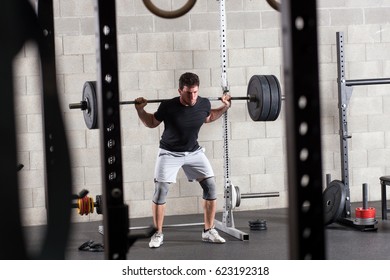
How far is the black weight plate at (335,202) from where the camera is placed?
5.89 metres

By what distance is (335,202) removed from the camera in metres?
5.95

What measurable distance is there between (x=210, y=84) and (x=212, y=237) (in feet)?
5.71

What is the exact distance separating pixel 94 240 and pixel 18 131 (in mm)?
4704

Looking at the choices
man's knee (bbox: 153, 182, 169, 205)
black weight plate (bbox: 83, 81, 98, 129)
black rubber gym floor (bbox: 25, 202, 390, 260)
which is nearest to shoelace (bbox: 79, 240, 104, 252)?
black rubber gym floor (bbox: 25, 202, 390, 260)

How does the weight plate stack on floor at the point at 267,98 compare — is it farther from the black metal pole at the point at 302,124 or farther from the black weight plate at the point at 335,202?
the black metal pole at the point at 302,124

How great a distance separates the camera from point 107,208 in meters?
1.82

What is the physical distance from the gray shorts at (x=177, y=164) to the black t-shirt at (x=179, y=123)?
0.04m

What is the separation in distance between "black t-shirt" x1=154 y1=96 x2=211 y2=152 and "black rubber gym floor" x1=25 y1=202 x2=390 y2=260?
74 centimetres

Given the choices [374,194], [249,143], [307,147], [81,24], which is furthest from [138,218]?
[307,147]

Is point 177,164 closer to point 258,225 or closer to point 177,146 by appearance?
point 177,146

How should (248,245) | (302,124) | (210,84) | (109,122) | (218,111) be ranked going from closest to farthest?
(302,124), (109,122), (248,245), (218,111), (210,84)

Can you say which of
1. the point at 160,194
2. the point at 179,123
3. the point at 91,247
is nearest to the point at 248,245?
the point at 160,194

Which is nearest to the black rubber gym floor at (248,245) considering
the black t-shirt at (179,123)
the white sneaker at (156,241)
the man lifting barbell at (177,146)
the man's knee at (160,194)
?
the white sneaker at (156,241)

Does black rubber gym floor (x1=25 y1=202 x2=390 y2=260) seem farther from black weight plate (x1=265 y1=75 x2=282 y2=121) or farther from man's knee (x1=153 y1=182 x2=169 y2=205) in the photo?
black weight plate (x1=265 y1=75 x2=282 y2=121)
